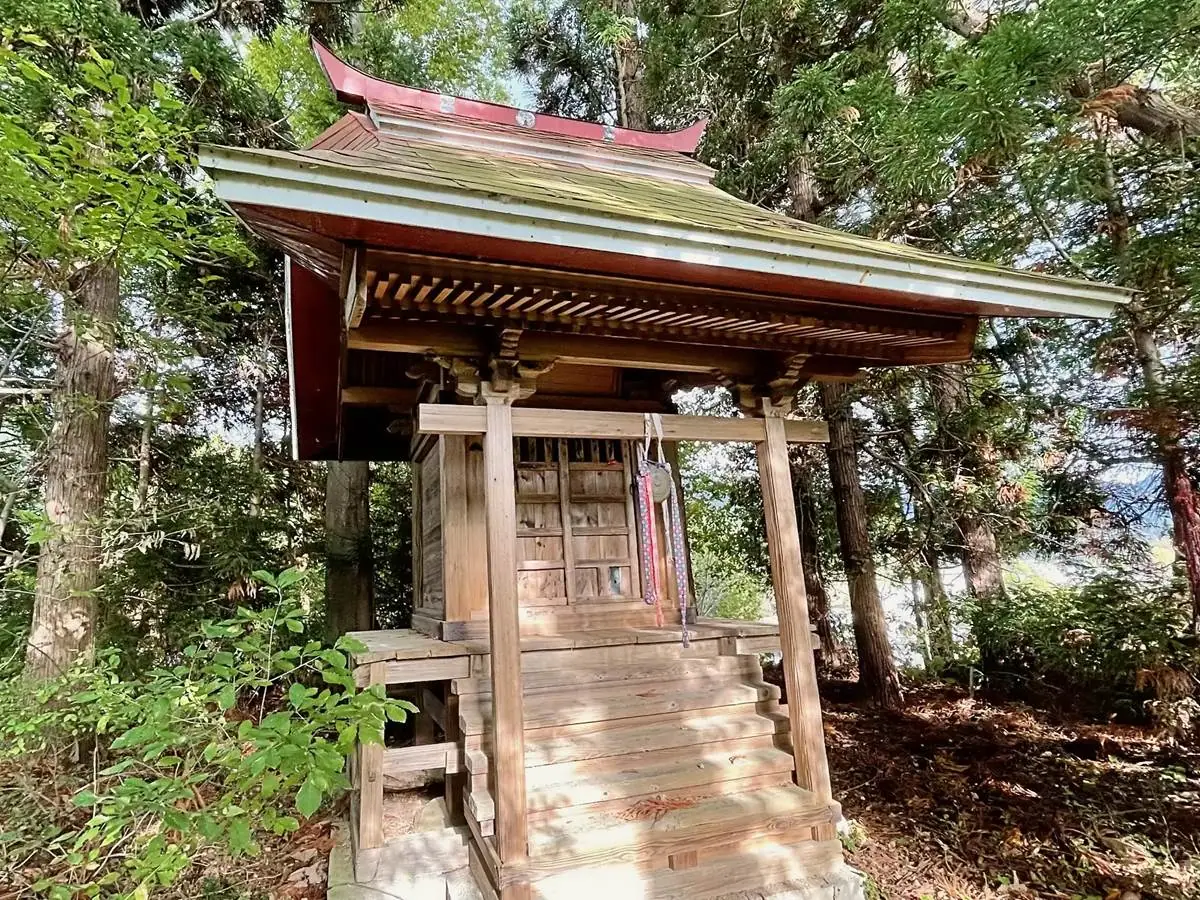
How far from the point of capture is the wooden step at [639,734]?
306 centimetres

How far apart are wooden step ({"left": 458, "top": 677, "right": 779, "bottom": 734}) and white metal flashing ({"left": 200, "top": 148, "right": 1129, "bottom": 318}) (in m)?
2.34

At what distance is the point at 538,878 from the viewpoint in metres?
2.54

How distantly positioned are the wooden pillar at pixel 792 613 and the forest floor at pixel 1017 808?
67 centimetres

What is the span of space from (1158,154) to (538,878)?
6.29 meters

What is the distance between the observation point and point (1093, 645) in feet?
17.8

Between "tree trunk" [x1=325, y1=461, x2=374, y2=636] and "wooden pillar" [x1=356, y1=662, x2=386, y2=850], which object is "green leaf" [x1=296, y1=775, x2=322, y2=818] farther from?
"tree trunk" [x1=325, y1=461, x2=374, y2=636]

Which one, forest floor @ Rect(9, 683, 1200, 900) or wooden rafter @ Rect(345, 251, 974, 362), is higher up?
wooden rafter @ Rect(345, 251, 974, 362)

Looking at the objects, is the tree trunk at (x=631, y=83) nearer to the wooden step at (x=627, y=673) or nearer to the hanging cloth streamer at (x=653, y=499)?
the hanging cloth streamer at (x=653, y=499)

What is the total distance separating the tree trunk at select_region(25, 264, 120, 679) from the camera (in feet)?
15.2

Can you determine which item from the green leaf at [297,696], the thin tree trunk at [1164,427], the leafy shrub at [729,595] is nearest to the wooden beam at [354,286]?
the green leaf at [297,696]

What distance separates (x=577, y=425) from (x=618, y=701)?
1.54 m

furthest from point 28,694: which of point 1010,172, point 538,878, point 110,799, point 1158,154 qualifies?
point 1158,154

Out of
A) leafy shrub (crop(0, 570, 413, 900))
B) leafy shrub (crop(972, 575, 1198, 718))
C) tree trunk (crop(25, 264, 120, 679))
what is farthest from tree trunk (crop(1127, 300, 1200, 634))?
tree trunk (crop(25, 264, 120, 679))

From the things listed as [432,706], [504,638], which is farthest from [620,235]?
[432,706]
